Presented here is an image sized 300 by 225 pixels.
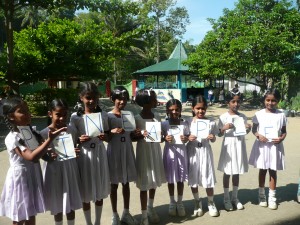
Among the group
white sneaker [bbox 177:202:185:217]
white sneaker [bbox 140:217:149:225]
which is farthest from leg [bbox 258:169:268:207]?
white sneaker [bbox 140:217:149:225]

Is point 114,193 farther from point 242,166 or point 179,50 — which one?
point 179,50

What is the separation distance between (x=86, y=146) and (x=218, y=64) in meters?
15.1

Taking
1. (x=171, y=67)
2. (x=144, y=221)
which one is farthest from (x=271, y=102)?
(x=171, y=67)

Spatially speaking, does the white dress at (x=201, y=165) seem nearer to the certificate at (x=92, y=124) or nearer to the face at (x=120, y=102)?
the face at (x=120, y=102)

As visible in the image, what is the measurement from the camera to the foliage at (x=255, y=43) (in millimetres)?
16050

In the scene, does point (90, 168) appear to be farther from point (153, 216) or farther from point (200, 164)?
point (200, 164)

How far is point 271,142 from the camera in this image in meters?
4.12

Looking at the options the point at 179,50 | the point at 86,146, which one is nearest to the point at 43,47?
the point at 86,146

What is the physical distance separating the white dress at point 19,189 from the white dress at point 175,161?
1543mm

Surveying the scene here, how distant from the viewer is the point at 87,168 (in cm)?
322

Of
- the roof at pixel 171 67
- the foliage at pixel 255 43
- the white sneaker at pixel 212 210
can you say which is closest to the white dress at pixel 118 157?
the white sneaker at pixel 212 210

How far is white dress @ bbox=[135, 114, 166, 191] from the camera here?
358 cm

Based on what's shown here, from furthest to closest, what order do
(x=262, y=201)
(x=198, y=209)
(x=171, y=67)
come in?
(x=171, y=67)
(x=262, y=201)
(x=198, y=209)

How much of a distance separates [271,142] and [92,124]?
239cm
